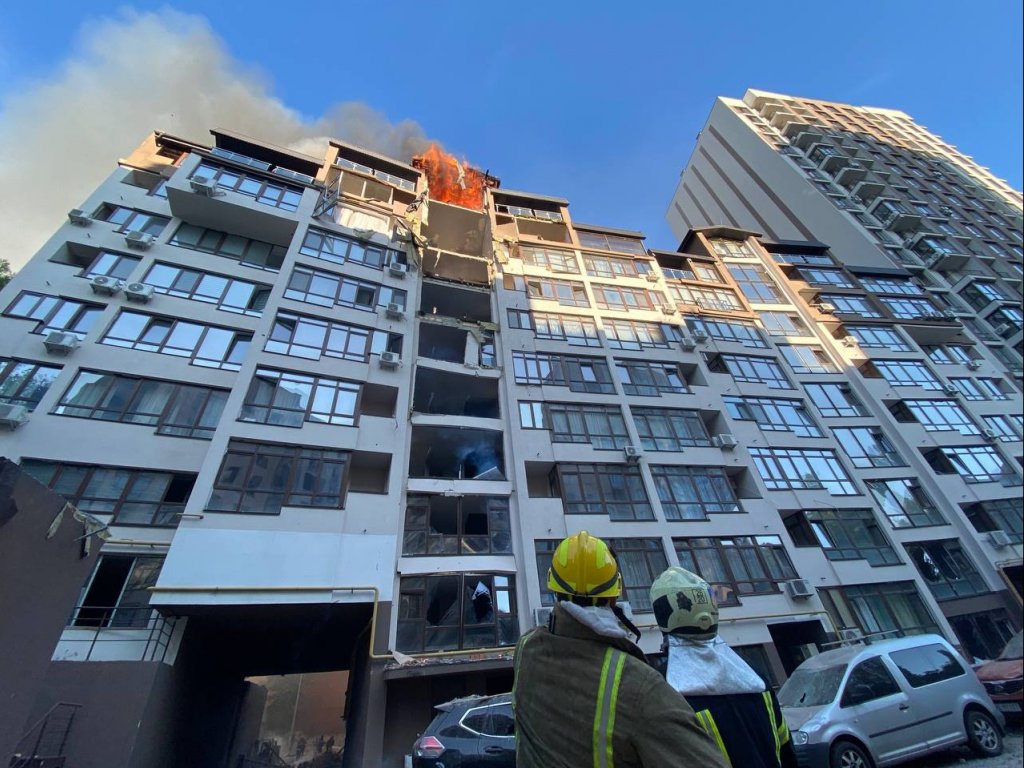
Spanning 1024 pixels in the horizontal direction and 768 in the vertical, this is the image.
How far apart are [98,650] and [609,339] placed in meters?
20.3

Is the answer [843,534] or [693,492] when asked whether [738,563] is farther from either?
[843,534]

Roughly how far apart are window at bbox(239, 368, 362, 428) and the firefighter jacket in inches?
561

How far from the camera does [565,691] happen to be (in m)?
1.99

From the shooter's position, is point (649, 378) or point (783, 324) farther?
point (783, 324)

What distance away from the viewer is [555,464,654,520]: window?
1622 cm

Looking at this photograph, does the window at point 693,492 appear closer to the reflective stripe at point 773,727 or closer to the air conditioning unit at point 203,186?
the reflective stripe at point 773,727

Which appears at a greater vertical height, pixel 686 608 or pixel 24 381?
pixel 24 381

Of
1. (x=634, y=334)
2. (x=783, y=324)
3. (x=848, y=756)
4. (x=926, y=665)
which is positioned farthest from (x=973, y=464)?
(x=848, y=756)

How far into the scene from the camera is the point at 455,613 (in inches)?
516

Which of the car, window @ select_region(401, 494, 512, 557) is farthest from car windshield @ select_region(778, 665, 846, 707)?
window @ select_region(401, 494, 512, 557)

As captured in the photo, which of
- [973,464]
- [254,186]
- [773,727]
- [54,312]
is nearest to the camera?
[773,727]

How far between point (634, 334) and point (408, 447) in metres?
12.9

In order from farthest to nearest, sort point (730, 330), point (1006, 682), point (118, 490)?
point (730, 330) → point (118, 490) → point (1006, 682)

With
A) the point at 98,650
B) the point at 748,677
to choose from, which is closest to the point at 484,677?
the point at 98,650
